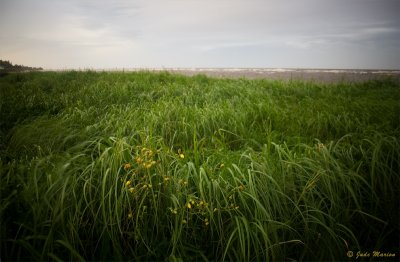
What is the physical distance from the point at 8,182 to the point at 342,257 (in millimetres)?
2586

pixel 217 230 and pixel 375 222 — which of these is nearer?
pixel 217 230

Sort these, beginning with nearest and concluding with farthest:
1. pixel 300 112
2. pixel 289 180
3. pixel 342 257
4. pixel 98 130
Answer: pixel 342 257 < pixel 289 180 < pixel 98 130 < pixel 300 112

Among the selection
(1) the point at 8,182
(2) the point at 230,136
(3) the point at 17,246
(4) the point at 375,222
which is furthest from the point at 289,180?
(1) the point at 8,182

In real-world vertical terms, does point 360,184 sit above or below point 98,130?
below

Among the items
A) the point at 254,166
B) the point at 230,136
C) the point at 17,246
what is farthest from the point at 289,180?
the point at 17,246

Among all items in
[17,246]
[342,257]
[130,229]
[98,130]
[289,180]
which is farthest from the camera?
[98,130]

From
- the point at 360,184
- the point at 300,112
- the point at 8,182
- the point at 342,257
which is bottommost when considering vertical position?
the point at 342,257

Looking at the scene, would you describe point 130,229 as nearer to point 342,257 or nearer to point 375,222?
point 342,257

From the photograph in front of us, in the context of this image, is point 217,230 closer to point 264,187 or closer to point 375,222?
point 264,187

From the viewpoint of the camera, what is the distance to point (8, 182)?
6.60ft

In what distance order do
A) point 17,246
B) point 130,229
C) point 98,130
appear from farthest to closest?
1. point 98,130
2. point 130,229
3. point 17,246

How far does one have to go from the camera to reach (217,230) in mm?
1853

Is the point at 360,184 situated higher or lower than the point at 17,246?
higher

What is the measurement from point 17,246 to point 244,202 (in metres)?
1.58
